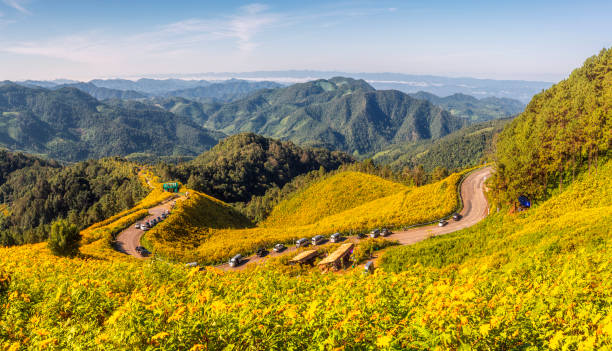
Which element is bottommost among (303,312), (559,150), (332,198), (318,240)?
(332,198)

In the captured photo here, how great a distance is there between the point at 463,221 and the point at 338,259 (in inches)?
1505

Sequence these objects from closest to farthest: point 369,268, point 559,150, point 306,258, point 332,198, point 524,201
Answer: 1. point 369,268
2. point 306,258
3. point 559,150
4. point 524,201
5. point 332,198

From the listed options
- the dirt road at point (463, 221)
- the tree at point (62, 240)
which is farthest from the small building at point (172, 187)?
the tree at point (62, 240)

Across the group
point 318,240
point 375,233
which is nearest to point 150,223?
point 318,240

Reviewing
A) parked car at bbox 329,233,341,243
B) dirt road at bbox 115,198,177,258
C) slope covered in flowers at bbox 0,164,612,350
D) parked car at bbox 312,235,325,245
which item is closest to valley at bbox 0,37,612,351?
slope covered in flowers at bbox 0,164,612,350

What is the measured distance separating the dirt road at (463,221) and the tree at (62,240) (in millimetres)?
21070

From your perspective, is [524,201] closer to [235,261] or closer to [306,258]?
[306,258]

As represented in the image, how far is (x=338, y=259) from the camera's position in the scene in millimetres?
40406

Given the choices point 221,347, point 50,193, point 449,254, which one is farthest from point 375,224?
point 50,193

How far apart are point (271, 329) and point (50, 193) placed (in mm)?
247667

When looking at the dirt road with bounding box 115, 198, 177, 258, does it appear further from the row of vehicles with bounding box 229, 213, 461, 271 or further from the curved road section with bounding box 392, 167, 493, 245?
the curved road section with bounding box 392, 167, 493, 245

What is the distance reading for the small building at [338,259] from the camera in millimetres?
38531

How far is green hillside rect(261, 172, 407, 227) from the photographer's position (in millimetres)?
103500

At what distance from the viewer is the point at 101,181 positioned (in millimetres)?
183750
